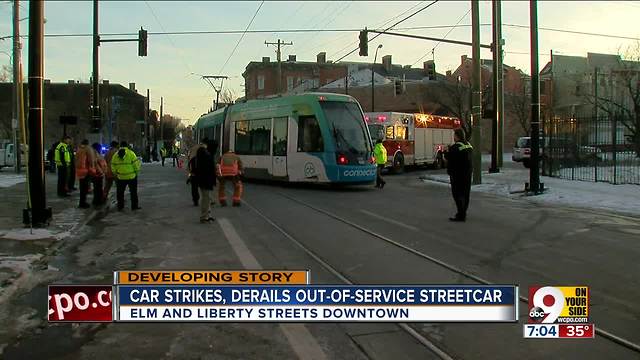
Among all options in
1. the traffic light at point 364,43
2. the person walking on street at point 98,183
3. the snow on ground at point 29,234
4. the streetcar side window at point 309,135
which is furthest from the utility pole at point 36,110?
the traffic light at point 364,43

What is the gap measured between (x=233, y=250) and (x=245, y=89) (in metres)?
92.9

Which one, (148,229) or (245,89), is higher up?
(245,89)

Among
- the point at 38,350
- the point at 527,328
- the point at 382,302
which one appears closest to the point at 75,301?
the point at 38,350

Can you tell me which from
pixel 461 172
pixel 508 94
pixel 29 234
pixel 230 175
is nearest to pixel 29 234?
pixel 29 234

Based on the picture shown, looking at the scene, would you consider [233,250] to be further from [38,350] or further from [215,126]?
[215,126]

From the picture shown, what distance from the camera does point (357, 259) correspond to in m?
8.37

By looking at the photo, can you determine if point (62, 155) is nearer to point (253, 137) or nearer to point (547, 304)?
point (253, 137)

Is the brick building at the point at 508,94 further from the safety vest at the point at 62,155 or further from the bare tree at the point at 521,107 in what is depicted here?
the safety vest at the point at 62,155

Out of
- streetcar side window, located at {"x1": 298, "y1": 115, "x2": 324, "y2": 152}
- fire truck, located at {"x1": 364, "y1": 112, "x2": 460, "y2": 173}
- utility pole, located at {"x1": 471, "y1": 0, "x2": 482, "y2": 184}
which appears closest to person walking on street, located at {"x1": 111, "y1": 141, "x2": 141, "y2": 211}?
streetcar side window, located at {"x1": 298, "y1": 115, "x2": 324, "y2": 152}

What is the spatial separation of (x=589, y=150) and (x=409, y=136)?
1027cm

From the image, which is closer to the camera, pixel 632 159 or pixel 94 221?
pixel 94 221

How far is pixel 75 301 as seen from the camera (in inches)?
186

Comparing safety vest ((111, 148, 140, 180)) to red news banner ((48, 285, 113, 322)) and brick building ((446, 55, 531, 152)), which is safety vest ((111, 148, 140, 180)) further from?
brick building ((446, 55, 531, 152))

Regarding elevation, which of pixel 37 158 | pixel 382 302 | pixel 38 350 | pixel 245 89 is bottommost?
pixel 38 350
